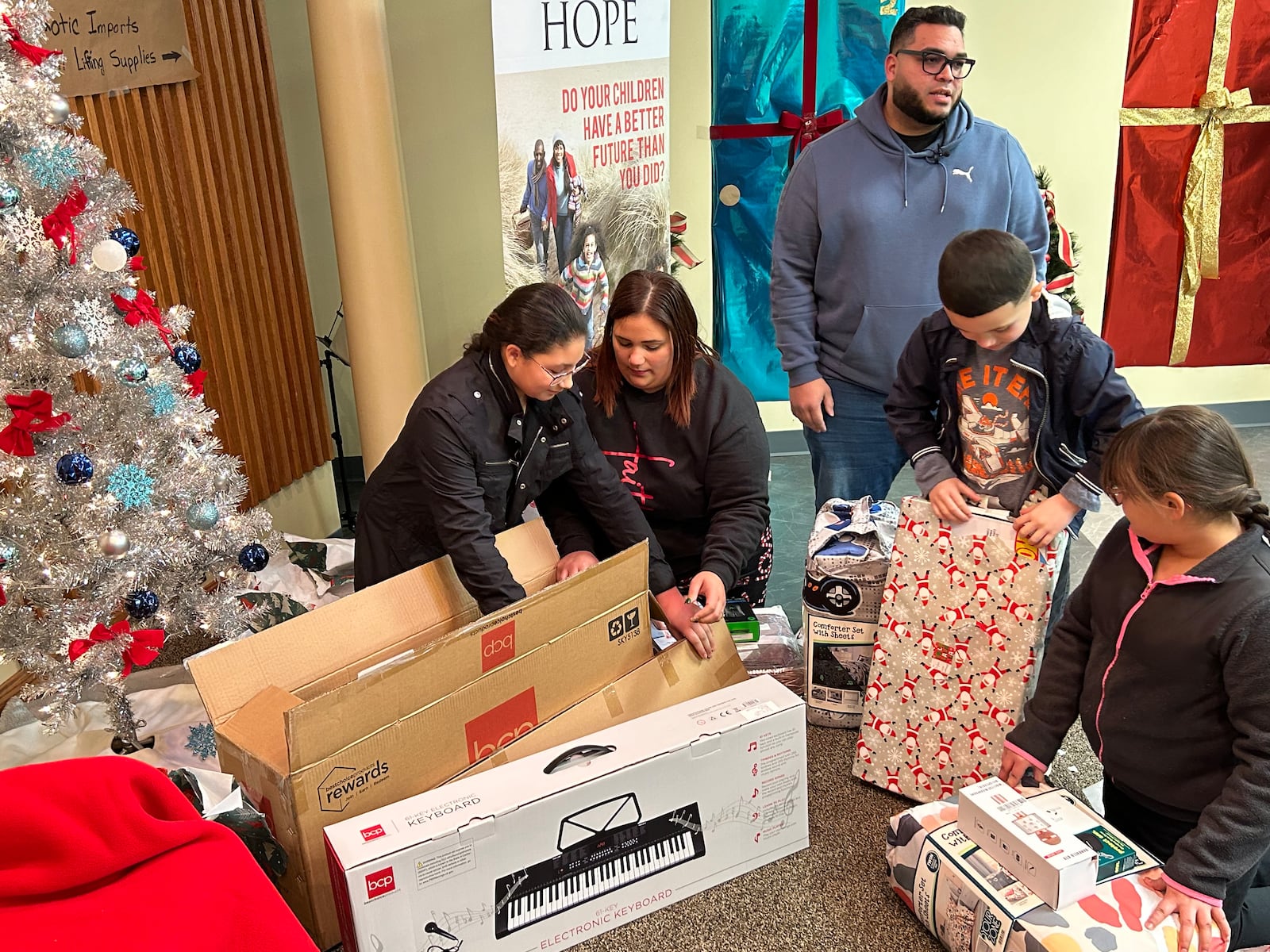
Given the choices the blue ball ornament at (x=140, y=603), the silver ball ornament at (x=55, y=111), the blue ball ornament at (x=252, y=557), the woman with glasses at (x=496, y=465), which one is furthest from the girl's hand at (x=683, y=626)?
the silver ball ornament at (x=55, y=111)

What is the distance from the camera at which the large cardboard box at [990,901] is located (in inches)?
65.2

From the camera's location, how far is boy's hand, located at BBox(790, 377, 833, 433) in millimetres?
2689

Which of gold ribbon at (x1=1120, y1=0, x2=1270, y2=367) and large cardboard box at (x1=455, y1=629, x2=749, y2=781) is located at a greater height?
gold ribbon at (x1=1120, y1=0, x2=1270, y2=367)

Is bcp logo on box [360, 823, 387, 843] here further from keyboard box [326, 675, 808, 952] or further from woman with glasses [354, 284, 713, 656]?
woman with glasses [354, 284, 713, 656]

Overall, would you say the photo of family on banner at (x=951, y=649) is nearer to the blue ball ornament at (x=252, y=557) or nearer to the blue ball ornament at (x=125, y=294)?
the blue ball ornament at (x=252, y=557)

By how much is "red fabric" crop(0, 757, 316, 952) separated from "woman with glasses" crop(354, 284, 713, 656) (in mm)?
736

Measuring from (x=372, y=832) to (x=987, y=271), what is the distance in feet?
→ 4.72

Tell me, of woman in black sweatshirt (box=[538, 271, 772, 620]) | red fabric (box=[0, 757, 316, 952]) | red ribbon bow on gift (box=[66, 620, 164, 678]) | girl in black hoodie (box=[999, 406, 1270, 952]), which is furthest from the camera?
red ribbon bow on gift (box=[66, 620, 164, 678])

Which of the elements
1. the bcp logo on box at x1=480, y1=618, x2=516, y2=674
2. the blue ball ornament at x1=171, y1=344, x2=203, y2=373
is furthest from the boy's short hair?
the blue ball ornament at x1=171, y1=344, x2=203, y2=373

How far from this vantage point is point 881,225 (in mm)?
2582

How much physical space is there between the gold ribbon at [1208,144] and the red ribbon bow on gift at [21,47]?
360 cm

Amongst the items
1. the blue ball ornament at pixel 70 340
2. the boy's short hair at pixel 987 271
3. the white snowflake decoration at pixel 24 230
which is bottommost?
the blue ball ornament at pixel 70 340

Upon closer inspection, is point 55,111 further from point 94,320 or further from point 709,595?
point 709,595

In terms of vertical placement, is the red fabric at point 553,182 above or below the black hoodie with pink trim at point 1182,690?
above
